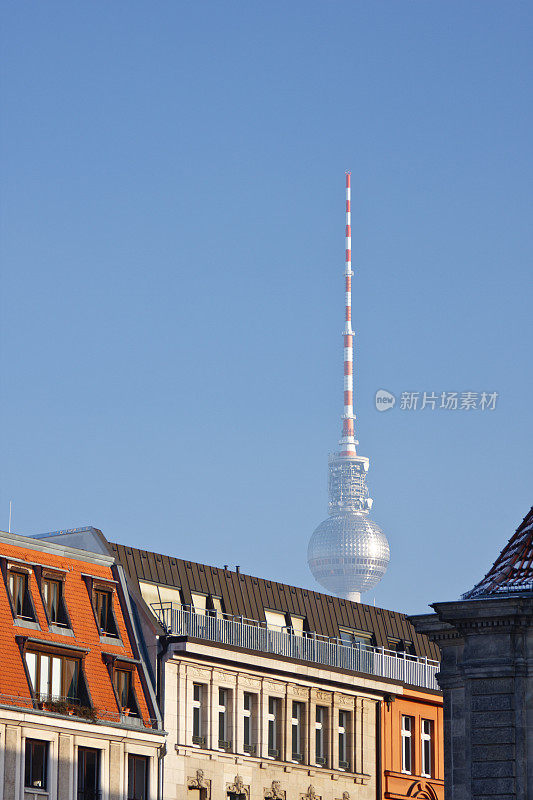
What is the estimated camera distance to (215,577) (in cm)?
9125

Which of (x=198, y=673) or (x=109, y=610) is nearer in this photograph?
(x=109, y=610)

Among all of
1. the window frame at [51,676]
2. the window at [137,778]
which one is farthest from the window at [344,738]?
the window frame at [51,676]

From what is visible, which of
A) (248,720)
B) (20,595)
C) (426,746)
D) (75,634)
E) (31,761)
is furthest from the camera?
(426,746)

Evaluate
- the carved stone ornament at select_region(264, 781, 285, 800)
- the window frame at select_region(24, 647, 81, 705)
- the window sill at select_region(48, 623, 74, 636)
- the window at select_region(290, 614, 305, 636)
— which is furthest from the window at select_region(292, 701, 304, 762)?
the window sill at select_region(48, 623, 74, 636)

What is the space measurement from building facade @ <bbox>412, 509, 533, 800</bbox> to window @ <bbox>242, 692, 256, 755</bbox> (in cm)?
3644

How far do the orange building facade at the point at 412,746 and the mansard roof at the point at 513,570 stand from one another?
142 ft

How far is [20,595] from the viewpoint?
79188 millimetres

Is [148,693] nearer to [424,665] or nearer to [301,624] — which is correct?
[301,624]

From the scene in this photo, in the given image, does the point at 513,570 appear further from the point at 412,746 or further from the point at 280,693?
the point at 412,746

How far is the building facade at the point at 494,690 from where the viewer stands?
49781 mm

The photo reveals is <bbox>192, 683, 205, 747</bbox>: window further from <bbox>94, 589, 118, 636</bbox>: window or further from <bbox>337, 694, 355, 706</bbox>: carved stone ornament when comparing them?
<bbox>337, 694, 355, 706</bbox>: carved stone ornament

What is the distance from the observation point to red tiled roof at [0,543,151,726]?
76438 millimetres

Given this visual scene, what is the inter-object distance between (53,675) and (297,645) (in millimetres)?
16157

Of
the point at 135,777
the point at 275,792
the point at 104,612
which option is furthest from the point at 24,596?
the point at 275,792
